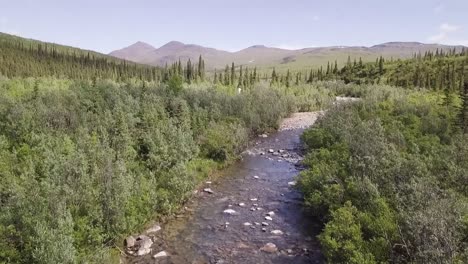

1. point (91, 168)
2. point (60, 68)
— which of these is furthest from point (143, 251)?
point (60, 68)

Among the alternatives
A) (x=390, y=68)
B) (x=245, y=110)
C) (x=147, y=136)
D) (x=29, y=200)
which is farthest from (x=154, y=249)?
(x=390, y=68)

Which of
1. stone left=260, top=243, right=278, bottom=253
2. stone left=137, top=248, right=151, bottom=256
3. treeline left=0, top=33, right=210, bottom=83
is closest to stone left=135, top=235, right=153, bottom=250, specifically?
stone left=137, top=248, right=151, bottom=256

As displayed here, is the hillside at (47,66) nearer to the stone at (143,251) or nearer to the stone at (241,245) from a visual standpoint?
the stone at (143,251)

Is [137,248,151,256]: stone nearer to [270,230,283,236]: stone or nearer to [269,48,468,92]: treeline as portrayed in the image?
[270,230,283,236]: stone

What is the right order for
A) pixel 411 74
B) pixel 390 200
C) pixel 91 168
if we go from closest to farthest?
pixel 390 200
pixel 91 168
pixel 411 74

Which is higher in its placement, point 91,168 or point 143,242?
point 91,168

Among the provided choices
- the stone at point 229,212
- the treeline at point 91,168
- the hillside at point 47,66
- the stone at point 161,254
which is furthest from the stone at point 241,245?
the hillside at point 47,66

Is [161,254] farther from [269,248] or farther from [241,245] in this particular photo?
[269,248]
